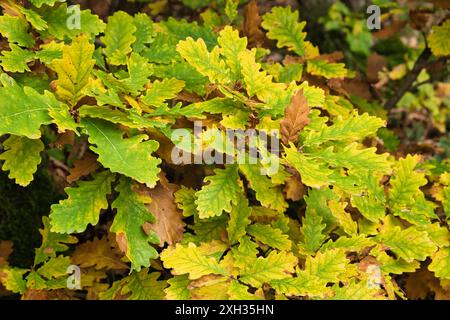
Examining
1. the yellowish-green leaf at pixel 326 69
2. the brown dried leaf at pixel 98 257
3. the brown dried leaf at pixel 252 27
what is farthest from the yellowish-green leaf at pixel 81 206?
the yellowish-green leaf at pixel 326 69

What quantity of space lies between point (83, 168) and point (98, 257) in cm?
37

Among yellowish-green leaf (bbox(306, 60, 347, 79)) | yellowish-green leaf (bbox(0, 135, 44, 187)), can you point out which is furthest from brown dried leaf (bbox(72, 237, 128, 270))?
yellowish-green leaf (bbox(306, 60, 347, 79))

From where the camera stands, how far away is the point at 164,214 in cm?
138

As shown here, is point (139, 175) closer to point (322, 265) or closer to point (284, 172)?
point (284, 172)

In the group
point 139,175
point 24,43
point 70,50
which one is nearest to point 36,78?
point 24,43

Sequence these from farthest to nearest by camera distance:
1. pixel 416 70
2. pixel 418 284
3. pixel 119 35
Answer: pixel 416 70, pixel 418 284, pixel 119 35

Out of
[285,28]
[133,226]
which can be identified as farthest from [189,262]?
[285,28]

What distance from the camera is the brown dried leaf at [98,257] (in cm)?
160

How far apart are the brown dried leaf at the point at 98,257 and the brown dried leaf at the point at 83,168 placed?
1.11 feet

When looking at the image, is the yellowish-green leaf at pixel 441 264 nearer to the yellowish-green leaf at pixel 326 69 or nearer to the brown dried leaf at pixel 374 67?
the yellowish-green leaf at pixel 326 69

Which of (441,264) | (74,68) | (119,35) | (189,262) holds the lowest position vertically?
(441,264)

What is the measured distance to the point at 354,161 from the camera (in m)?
1.27

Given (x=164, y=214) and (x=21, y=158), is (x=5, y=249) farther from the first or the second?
(x=164, y=214)

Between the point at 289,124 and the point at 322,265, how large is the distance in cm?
39
